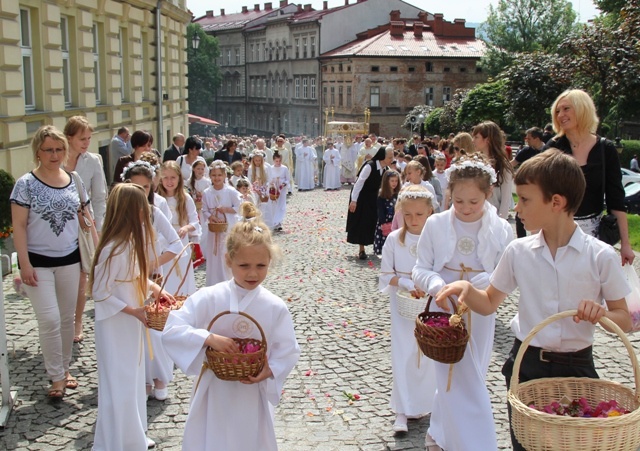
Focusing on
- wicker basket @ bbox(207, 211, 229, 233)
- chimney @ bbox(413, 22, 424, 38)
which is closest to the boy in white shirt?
wicker basket @ bbox(207, 211, 229, 233)

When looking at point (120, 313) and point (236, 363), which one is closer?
point (236, 363)

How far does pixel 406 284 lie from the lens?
630 cm

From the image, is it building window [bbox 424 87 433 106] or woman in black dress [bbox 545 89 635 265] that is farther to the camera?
building window [bbox 424 87 433 106]

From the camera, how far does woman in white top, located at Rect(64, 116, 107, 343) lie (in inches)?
315

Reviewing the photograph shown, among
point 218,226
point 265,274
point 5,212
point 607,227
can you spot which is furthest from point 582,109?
point 5,212

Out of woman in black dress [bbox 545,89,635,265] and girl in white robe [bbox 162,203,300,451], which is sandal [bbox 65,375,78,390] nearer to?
girl in white robe [bbox 162,203,300,451]

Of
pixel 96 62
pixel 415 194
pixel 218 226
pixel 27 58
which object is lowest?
pixel 218 226

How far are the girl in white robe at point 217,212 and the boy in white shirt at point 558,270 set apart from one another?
22.0ft

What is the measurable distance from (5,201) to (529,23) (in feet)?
253

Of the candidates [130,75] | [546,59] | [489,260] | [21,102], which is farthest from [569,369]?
[546,59]

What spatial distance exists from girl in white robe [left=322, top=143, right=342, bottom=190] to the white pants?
25209 millimetres

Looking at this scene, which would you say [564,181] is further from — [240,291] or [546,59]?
[546,59]

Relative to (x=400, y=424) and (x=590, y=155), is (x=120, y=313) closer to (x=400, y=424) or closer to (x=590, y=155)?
(x=400, y=424)

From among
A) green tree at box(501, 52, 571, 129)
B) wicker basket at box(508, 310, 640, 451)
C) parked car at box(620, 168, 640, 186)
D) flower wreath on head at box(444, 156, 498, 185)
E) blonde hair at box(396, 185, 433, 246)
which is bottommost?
parked car at box(620, 168, 640, 186)
